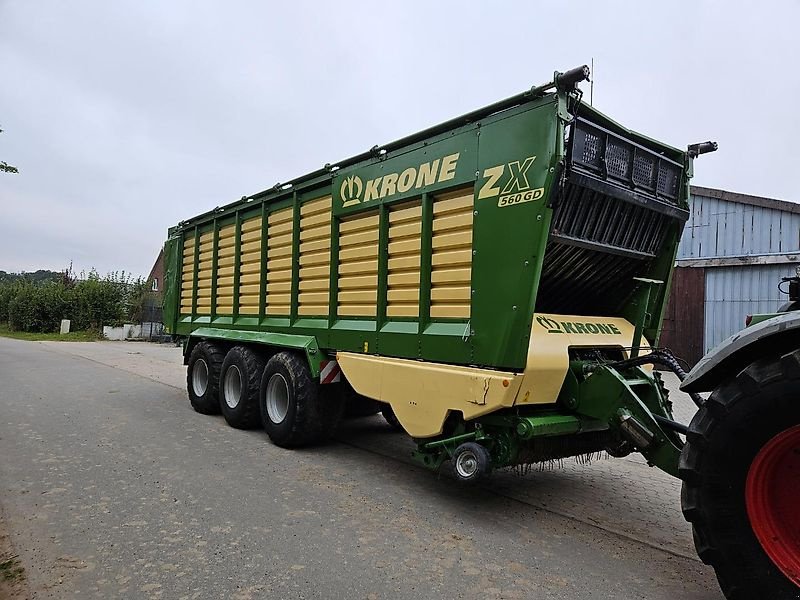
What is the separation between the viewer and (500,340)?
4.03 m

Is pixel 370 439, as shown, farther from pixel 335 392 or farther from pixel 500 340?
pixel 500 340

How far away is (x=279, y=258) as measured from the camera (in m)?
6.86

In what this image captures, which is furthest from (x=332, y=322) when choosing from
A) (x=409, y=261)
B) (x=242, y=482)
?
(x=242, y=482)

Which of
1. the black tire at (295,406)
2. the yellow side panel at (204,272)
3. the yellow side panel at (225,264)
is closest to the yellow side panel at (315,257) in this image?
the black tire at (295,406)

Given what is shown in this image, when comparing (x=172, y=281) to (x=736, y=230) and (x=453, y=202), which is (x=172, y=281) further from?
(x=736, y=230)

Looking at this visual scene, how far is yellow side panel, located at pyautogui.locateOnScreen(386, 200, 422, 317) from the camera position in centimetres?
485

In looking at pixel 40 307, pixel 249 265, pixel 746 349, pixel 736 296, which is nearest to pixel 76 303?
pixel 40 307

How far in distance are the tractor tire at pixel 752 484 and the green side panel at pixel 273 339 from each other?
12.9 ft

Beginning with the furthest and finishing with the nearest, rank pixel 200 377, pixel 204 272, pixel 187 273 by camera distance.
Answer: pixel 187 273
pixel 204 272
pixel 200 377

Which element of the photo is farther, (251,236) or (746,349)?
(251,236)

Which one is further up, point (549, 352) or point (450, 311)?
point (450, 311)

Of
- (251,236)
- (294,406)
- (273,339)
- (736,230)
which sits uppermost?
(736,230)

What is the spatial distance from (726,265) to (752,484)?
12.6 m

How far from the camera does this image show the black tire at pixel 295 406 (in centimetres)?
593
